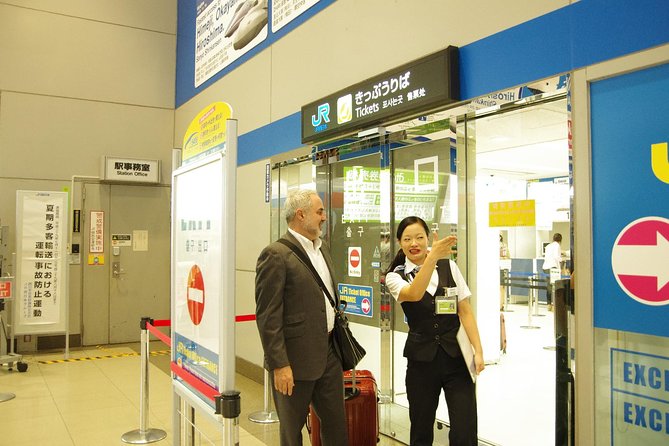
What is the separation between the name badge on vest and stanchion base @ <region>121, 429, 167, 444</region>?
2610 mm

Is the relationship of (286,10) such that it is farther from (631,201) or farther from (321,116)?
(631,201)

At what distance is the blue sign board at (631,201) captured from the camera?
2264mm

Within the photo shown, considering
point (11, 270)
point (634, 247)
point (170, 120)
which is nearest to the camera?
point (634, 247)

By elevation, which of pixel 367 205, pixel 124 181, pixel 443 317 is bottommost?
pixel 443 317

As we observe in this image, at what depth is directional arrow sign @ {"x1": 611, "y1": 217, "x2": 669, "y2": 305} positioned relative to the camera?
224 centimetres

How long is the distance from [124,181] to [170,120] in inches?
49.3

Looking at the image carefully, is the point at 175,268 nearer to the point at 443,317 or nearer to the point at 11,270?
the point at 443,317

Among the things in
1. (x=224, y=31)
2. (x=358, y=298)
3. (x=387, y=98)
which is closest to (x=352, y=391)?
(x=358, y=298)

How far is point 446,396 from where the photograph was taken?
8.84 feet

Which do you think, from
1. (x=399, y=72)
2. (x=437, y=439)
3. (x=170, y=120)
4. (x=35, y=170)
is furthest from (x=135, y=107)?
(x=437, y=439)

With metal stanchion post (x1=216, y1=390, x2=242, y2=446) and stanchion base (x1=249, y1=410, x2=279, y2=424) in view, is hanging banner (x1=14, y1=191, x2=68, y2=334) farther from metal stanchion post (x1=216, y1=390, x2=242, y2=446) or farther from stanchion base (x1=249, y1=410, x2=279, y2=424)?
metal stanchion post (x1=216, y1=390, x2=242, y2=446)

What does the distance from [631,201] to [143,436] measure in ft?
12.1

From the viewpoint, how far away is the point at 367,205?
4.37 m

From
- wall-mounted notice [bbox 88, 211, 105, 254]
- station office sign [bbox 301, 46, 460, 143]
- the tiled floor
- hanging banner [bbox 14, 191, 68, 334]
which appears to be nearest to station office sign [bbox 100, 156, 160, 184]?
wall-mounted notice [bbox 88, 211, 105, 254]
